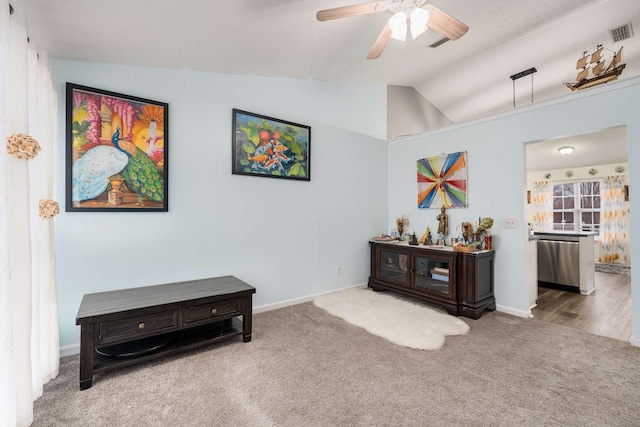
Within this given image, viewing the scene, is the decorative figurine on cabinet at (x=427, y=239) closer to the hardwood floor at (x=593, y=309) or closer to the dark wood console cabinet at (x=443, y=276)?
the dark wood console cabinet at (x=443, y=276)

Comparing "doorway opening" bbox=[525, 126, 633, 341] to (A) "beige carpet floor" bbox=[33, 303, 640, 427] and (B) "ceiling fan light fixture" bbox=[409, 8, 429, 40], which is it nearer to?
(A) "beige carpet floor" bbox=[33, 303, 640, 427]

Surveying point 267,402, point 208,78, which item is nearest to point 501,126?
point 208,78

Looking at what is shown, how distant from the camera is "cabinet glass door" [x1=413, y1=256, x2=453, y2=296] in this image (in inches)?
132

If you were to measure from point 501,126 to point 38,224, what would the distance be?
4248mm

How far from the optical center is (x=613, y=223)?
239 inches

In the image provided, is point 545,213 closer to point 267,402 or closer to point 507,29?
point 507,29

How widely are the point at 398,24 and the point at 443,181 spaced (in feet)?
7.81

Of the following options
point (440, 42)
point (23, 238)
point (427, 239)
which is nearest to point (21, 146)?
point (23, 238)

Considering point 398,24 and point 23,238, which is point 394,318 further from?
point 23,238

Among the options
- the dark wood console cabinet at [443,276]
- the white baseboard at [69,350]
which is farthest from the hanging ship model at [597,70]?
the white baseboard at [69,350]

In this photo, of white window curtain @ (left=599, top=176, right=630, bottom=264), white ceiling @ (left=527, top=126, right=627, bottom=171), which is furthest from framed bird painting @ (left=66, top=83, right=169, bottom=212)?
white window curtain @ (left=599, top=176, right=630, bottom=264)

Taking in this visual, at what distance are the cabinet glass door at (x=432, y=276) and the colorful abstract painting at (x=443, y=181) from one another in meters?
0.83

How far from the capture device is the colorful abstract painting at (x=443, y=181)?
145 inches

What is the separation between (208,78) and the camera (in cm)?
298
